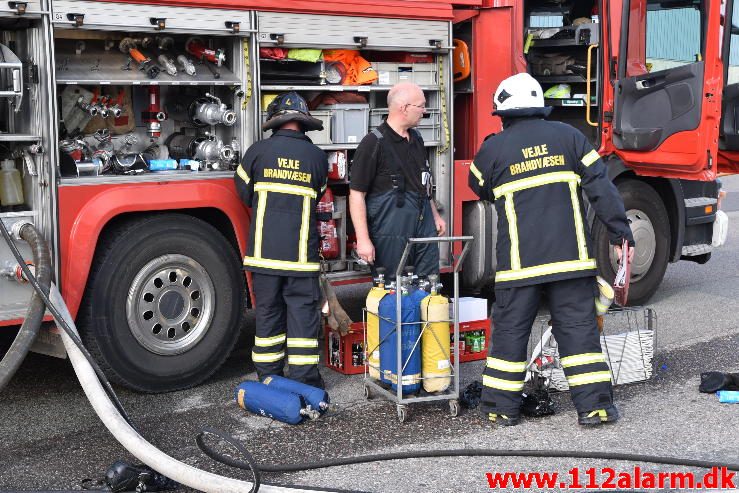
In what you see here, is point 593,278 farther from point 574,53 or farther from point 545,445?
point 574,53

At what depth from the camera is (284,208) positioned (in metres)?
6.01

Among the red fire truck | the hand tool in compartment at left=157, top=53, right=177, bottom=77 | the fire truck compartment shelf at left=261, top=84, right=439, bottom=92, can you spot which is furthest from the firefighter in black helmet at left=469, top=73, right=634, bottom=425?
the hand tool in compartment at left=157, top=53, right=177, bottom=77

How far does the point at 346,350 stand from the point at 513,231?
1.50 m

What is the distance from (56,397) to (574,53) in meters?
4.62

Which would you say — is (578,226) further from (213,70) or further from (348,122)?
(213,70)

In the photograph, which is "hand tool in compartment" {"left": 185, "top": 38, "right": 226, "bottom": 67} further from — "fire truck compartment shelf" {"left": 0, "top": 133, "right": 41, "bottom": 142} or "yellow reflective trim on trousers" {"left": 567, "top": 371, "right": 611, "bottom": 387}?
"yellow reflective trim on trousers" {"left": 567, "top": 371, "right": 611, "bottom": 387}

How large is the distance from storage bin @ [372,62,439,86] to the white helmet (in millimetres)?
1484

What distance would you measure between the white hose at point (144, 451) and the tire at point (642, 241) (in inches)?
174

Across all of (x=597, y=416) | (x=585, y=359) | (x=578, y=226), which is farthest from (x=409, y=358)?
(x=578, y=226)

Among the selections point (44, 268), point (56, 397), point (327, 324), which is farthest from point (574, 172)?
point (56, 397)

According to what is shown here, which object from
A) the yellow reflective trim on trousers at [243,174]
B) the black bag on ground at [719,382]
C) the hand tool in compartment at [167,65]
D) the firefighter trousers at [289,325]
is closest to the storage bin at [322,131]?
the yellow reflective trim on trousers at [243,174]

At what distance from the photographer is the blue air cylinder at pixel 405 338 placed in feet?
18.6

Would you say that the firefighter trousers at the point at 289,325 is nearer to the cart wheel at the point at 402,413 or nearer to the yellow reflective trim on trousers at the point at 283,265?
the yellow reflective trim on trousers at the point at 283,265

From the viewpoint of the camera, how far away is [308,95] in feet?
22.4
